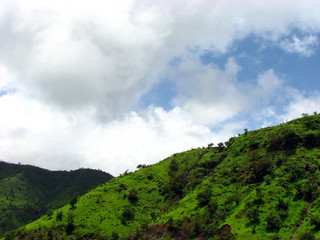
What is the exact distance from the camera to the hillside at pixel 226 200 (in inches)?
2146

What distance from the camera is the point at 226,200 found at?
72812 millimetres

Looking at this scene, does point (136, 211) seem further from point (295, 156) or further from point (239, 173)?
point (295, 156)

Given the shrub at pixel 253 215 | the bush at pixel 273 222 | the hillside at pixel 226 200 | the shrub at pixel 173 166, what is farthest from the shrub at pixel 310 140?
the shrub at pixel 173 166

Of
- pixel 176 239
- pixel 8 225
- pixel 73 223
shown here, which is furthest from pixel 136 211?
pixel 8 225

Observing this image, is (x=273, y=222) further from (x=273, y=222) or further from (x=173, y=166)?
(x=173, y=166)

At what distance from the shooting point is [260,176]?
7581 centimetres

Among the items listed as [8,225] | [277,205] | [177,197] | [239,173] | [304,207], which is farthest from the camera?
[8,225]

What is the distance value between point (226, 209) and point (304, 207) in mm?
21926

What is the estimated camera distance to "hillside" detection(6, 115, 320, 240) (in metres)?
54.5

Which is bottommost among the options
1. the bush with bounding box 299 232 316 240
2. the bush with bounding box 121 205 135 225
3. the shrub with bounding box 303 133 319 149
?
the bush with bounding box 299 232 316 240

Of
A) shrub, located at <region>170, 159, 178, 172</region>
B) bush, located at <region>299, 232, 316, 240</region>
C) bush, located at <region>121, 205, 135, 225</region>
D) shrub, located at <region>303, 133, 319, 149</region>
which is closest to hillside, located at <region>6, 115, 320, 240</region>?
bush, located at <region>121, 205, 135, 225</region>

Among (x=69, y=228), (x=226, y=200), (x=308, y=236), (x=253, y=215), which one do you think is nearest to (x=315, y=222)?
(x=308, y=236)

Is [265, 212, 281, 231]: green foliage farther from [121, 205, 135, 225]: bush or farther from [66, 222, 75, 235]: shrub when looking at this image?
[66, 222, 75, 235]: shrub

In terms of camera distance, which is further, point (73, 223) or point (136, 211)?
point (136, 211)
